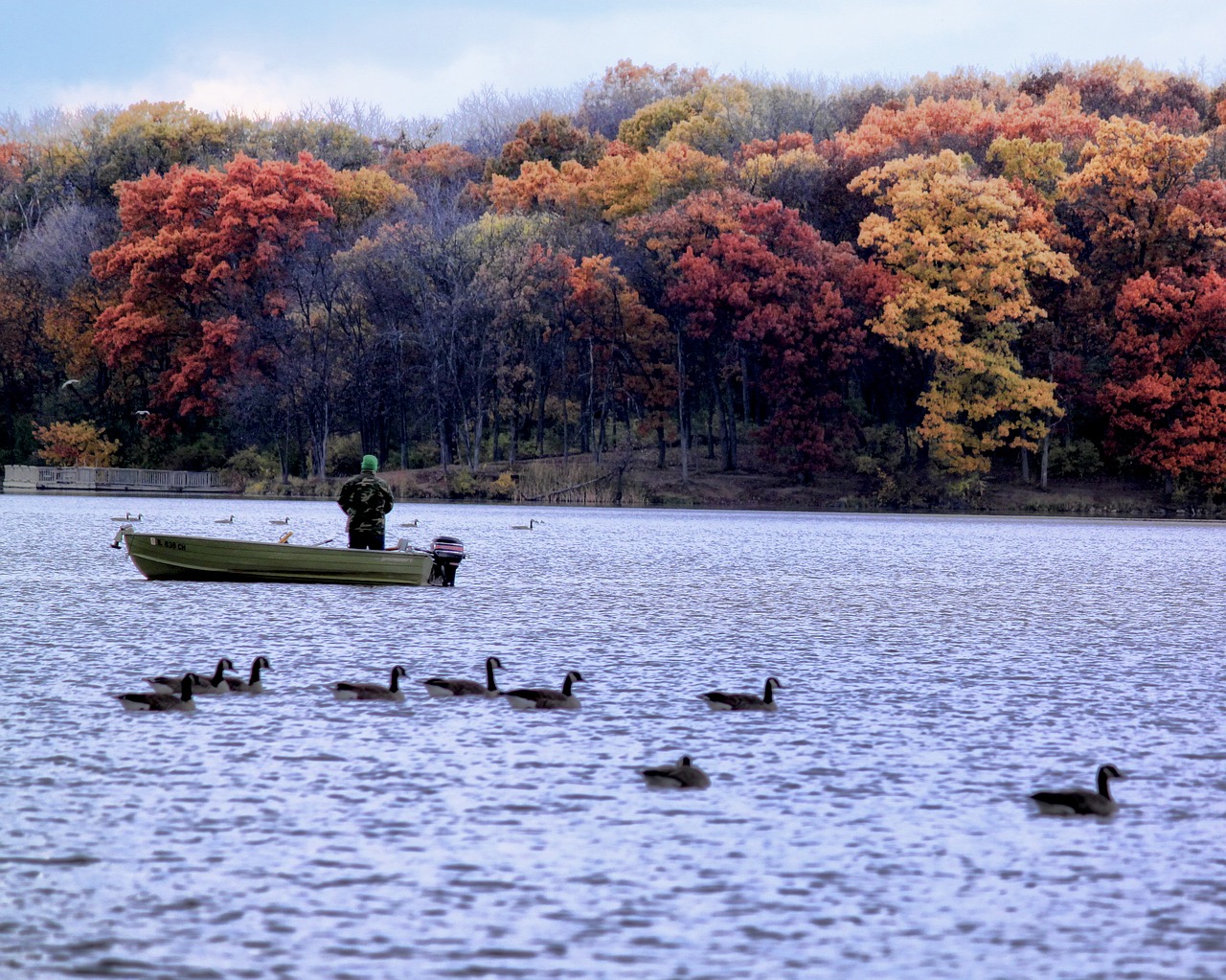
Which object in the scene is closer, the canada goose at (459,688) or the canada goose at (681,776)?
the canada goose at (681,776)

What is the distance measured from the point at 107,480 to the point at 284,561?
57.5 meters

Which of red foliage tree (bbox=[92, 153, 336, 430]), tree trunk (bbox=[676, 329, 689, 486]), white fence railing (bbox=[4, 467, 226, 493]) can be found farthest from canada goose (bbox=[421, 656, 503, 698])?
white fence railing (bbox=[4, 467, 226, 493])

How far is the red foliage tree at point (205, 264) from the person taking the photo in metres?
78.4

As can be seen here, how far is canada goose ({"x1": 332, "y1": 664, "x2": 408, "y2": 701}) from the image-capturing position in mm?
14055

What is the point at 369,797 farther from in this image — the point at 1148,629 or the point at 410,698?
the point at 1148,629

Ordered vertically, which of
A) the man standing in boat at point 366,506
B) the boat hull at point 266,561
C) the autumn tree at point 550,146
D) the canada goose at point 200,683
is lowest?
the canada goose at point 200,683

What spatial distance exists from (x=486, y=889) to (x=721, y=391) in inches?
2643

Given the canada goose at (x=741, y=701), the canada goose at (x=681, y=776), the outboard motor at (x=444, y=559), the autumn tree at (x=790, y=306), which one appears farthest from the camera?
the autumn tree at (x=790, y=306)

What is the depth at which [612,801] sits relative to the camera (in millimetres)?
10242

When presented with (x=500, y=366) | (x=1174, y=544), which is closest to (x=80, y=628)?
(x=1174, y=544)

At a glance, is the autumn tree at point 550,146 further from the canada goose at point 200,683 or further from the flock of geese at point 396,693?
the canada goose at point 200,683

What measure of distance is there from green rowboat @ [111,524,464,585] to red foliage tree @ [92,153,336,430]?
168 ft

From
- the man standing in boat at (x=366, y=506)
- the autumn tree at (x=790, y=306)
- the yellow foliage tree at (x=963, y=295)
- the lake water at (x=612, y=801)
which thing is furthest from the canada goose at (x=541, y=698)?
the autumn tree at (x=790, y=306)

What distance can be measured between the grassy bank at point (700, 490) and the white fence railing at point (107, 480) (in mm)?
6449
